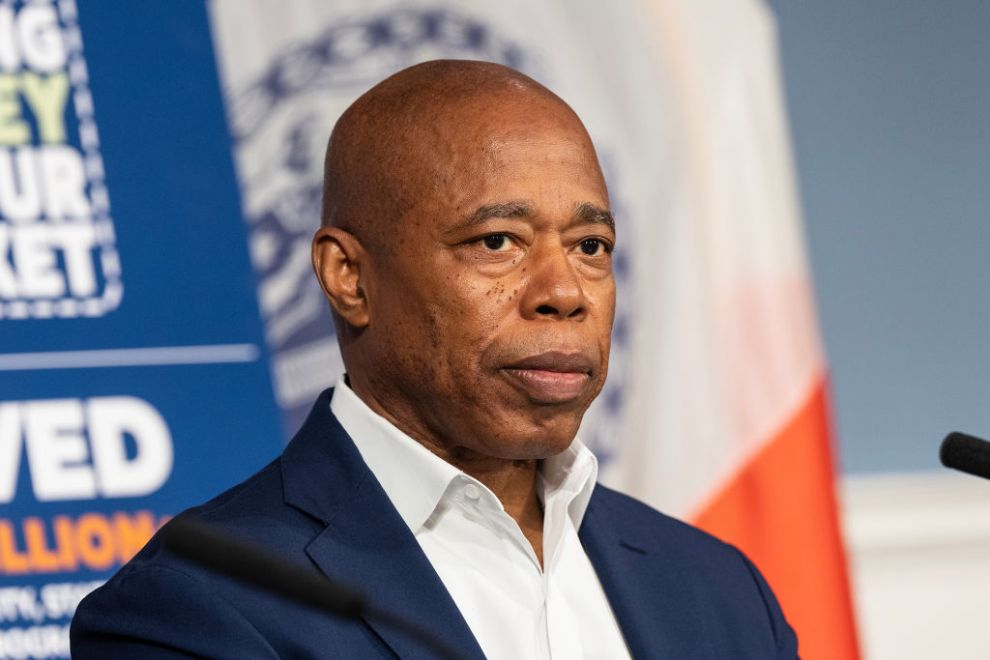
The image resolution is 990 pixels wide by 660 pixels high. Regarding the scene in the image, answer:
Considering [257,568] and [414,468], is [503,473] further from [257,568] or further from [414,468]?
[257,568]

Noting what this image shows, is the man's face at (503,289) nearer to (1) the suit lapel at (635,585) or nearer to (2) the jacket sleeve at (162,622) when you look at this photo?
(1) the suit lapel at (635,585)

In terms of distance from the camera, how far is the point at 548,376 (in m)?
1.66

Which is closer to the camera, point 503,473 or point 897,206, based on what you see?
point 503,473

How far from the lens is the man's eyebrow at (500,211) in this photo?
1.68 metres

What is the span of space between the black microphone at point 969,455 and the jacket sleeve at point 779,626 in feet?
2.10

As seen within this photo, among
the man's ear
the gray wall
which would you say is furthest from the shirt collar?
the gray wall

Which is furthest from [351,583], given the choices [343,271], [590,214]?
[590,214]

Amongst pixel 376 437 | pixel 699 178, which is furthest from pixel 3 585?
pixel 699 178

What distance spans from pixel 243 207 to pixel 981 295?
1.99m

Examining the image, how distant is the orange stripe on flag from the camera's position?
3506 millimetres

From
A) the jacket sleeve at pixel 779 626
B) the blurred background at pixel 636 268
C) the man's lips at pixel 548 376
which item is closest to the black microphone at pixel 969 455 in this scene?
the man's lips at pixel 548 376

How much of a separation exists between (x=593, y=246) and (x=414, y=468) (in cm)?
34

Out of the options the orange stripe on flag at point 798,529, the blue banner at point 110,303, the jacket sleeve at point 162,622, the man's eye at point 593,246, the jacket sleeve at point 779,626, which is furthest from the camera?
the orange stripe on flag at point 798,529

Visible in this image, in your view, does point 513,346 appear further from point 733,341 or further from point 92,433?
point 733,341
